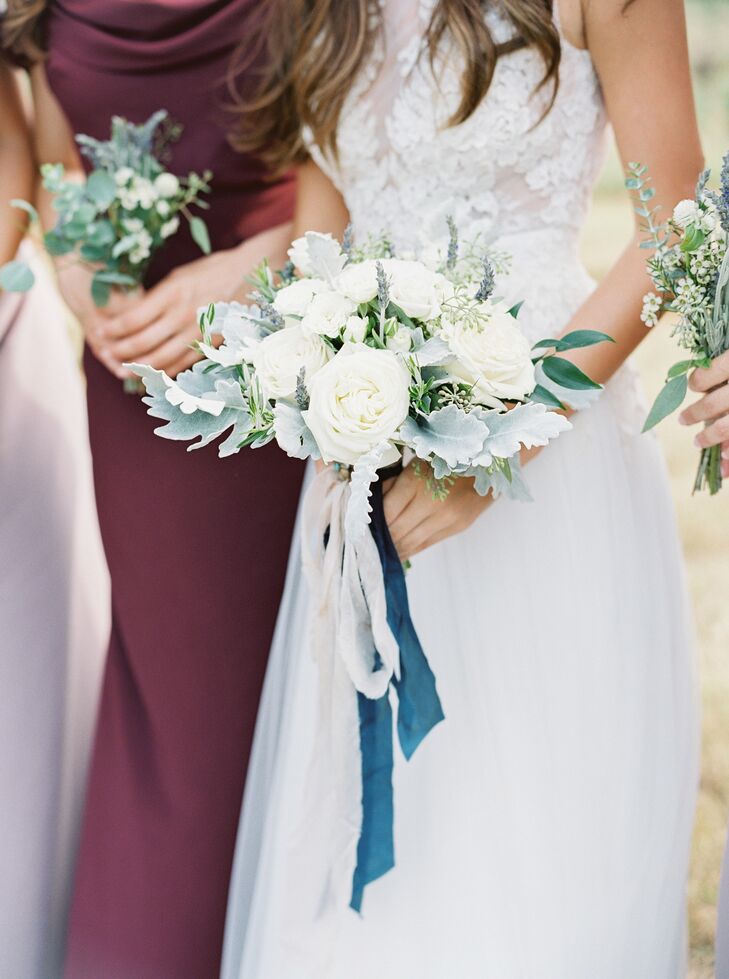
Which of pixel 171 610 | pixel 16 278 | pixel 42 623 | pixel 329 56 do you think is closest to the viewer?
pixel 329 56

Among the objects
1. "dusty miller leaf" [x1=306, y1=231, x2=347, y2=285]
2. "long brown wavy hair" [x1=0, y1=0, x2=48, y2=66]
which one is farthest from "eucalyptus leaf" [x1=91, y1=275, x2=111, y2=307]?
"dusty miller leaf" [x1=306, y1=231, x2=347, y2=285]

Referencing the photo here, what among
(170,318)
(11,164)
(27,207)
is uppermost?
(11,164)

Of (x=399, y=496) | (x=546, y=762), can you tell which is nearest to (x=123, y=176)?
(x=399, y=496)

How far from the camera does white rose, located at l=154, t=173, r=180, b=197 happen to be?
2.31 meters

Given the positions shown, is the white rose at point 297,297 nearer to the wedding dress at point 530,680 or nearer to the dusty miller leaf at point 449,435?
the dusty miller leaf at point 449,435

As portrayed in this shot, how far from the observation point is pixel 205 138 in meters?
2.50

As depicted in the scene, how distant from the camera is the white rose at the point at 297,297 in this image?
1.58 m

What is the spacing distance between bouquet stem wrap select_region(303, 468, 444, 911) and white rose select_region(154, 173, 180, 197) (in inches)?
33.3

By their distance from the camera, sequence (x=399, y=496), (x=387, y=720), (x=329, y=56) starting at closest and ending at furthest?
(x=399, y=496) → (x=387, y=720) → (x=329, y=56)

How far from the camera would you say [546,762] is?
2008mm

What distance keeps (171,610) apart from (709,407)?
53.2 inches

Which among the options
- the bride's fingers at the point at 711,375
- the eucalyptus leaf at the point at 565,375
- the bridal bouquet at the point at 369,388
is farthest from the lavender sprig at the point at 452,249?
the bride's fingers at the point at 711,375

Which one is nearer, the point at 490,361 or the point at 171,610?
the point at 490,361

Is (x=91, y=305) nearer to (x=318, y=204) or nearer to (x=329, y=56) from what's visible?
(x=318, y=204)
